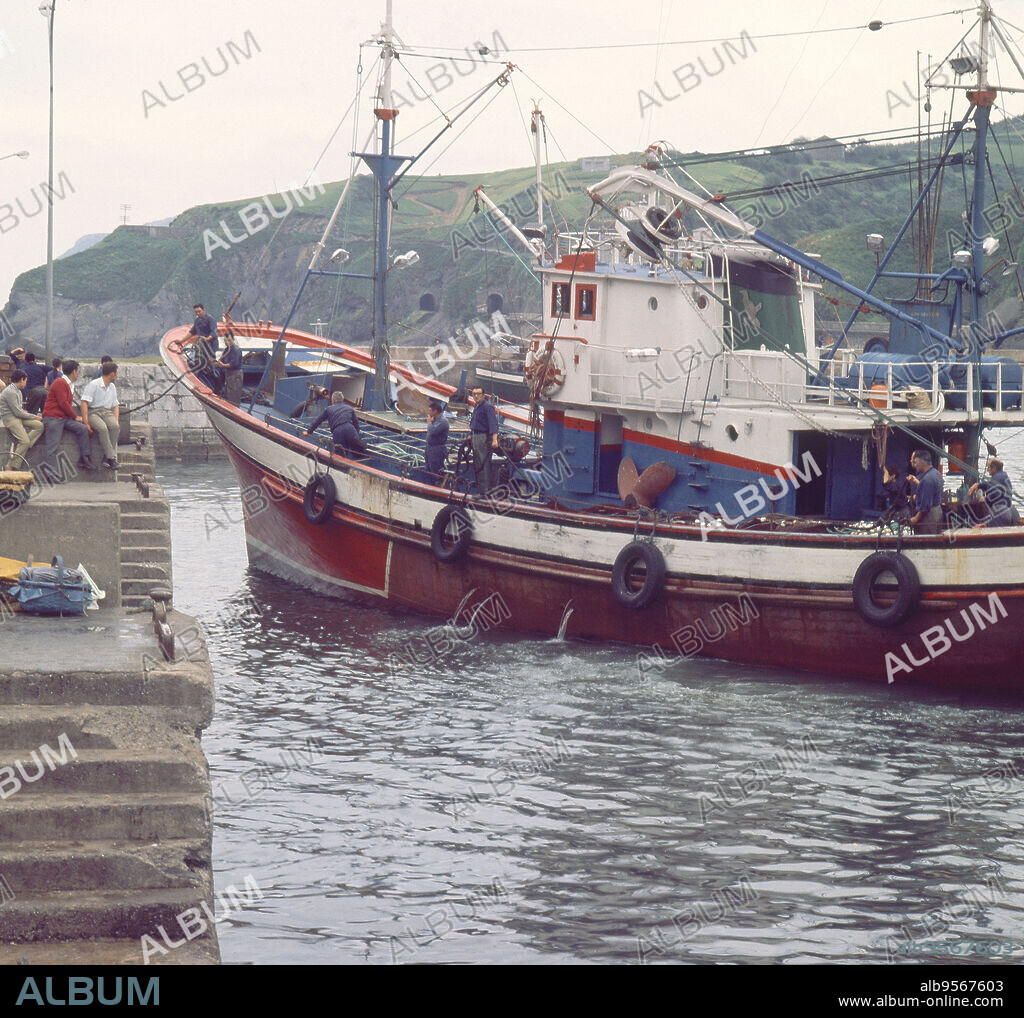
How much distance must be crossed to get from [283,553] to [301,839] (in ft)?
44.3

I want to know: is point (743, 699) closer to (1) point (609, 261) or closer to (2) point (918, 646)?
(2) point (918, 646)

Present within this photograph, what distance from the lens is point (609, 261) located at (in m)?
21.3

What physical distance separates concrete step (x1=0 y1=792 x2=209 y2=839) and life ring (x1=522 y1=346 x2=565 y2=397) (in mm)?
13175

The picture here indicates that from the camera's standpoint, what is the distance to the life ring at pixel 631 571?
703 inches

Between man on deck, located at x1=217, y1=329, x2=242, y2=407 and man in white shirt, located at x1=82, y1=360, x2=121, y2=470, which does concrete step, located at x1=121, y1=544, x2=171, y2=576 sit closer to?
man in white shirt, located at x1=82, y1=360, x2=121, y2=470

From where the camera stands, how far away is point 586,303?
20516 mm

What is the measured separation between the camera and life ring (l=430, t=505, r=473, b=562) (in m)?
20.2

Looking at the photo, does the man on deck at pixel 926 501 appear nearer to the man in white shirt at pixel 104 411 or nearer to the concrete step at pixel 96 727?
the man in white shirt at pixel 104 411

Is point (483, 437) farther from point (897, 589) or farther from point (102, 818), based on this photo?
point (102, 818)

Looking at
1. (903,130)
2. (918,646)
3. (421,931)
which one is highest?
(903,130)

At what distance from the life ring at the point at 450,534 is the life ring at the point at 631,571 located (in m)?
2.73

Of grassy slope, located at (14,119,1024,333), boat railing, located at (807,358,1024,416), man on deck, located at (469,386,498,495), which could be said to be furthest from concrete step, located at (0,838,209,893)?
grassy slope, located at (14,119,1024,333)

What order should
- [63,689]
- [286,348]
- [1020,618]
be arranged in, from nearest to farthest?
[63,689] < [1020,618] < [286,348]

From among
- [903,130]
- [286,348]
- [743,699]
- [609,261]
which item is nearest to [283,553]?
[286,348]
